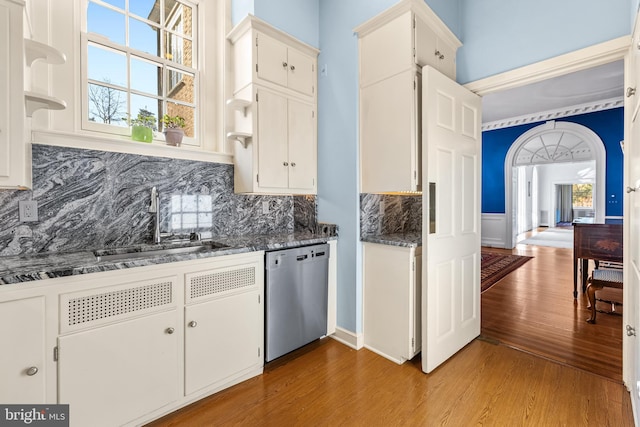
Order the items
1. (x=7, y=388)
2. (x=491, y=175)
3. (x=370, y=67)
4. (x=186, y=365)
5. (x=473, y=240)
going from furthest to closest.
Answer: (x=491, y=175)
(x=473, y=240)
(x=370, y=67)
(x=186, y=365)
(x=7, y=388)

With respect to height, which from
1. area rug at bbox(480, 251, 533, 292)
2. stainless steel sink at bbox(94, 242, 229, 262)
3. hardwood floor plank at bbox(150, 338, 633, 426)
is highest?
stainless steel sink at bbox(94, 242, 229, 262)

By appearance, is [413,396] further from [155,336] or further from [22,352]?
[22,352]

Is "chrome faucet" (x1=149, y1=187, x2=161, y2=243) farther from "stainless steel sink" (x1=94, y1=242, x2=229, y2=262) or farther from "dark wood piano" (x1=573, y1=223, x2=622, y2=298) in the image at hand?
"dark wood piano" (x1=573, y1=223, x2=622, y2=298)

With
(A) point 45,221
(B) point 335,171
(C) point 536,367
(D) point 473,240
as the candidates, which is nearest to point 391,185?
(B) point 335,171

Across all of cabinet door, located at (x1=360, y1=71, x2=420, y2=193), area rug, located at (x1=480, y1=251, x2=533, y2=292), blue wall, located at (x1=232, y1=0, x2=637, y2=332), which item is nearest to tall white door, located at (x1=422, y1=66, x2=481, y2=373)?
cabinet door, located at (x1=360, y1=71, x2=420, y2=193)

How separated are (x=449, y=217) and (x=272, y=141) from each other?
151 centimetres

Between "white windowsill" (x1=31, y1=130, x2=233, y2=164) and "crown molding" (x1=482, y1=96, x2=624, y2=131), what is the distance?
6932mm

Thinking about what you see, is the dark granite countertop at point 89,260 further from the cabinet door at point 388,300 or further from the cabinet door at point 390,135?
the cabinet door at point 390,135

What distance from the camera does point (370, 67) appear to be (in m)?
2.36

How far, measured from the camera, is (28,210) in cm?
171

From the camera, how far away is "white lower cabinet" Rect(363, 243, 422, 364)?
2182mm

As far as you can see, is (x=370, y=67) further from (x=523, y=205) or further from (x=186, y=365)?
(x=523, y=205)

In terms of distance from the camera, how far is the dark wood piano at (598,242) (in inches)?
124

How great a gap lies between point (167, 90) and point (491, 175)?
7234 millimetres
